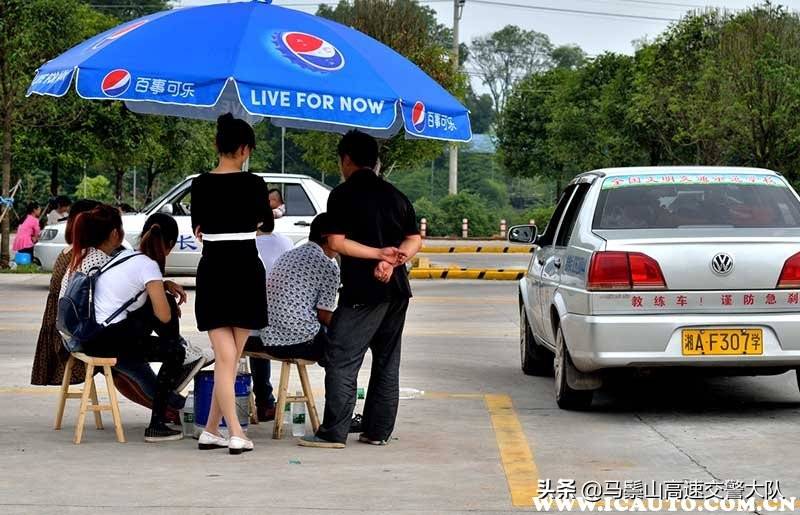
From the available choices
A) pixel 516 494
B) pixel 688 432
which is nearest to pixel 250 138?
pixel 516 494

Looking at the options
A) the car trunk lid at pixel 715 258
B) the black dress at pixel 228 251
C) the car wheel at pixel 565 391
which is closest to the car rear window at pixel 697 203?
the car trunk lid at pixel 715 258

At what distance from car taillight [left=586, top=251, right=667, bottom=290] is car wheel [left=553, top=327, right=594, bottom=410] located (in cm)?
74

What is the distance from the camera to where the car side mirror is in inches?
468

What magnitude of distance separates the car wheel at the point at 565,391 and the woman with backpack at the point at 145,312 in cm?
255

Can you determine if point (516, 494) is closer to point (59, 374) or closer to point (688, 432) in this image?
point (688, 432)

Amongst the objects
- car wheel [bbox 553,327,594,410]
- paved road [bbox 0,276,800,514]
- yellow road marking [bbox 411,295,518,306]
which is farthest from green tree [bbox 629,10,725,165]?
car wheel [bbox 553,327,594,410]

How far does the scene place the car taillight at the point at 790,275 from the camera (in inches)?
368

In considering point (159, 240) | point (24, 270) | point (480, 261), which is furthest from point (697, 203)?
point (480, 261)

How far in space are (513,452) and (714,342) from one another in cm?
170

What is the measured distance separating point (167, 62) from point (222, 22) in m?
→ 0.55

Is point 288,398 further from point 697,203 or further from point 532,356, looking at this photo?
point 532,356

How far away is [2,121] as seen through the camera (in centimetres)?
2781

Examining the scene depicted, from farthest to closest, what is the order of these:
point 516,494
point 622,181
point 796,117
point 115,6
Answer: point 115,6
point 796,117
point 622,181
point 516,494

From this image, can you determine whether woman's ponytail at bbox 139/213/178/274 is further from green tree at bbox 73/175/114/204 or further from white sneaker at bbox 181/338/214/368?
green tree at bbox 73/175/114/204
